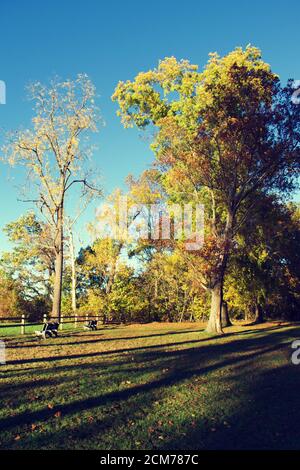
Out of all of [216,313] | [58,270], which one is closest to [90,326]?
[58,270]

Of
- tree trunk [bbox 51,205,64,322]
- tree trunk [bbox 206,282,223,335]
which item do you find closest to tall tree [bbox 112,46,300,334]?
tree trunk [bbox 206,282,223,335]

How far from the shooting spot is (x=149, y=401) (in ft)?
24.8

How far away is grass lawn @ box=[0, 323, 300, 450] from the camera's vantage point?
555 cm

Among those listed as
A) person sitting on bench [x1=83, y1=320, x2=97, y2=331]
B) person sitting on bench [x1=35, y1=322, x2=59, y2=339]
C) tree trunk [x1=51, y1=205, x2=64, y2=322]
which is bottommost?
person sitting on bench [x1=83, y1=320, x2=97, y2=331]

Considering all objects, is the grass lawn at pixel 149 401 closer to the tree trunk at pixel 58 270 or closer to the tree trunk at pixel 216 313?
the tree trunk at pixel 216 313

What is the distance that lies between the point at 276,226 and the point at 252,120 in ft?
27.0

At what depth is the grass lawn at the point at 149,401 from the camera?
18.2 feet

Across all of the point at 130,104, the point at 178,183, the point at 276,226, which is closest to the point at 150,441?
the point at 178,183

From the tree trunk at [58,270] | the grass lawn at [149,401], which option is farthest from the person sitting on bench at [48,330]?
the tree trunk at [58,270]

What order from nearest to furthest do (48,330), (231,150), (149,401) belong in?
1. (149,401)
2. (48,330)
3. (231,150)

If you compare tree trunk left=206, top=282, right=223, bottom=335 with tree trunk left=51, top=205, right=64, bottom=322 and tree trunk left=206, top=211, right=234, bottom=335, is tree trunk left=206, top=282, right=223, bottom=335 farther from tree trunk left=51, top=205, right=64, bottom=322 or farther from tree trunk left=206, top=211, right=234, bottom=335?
tree trunk left=51, top=205, right=64, bottom=322

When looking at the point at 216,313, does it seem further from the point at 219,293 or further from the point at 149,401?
the point at 149,401

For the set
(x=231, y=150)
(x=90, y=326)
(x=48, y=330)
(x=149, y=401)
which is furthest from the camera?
(x=90, y=326)

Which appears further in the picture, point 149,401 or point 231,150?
point 231,150
